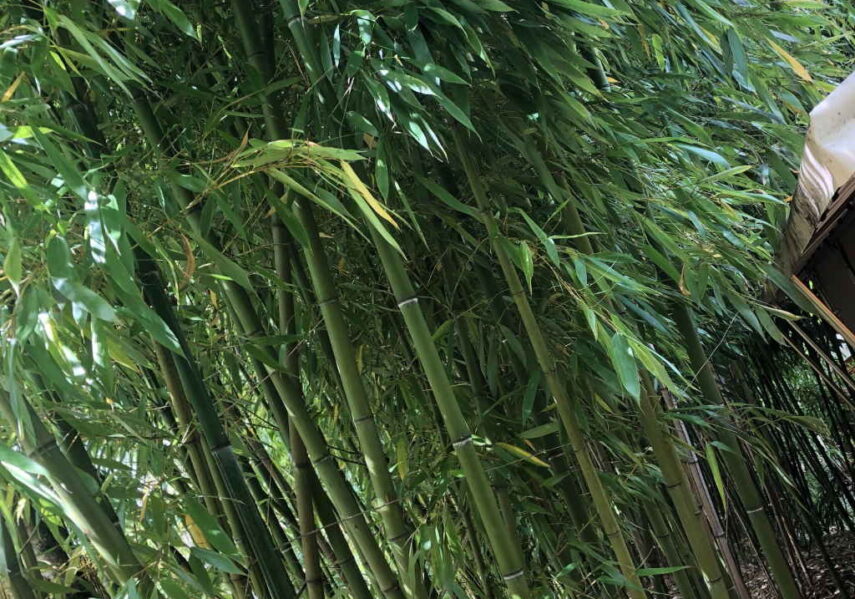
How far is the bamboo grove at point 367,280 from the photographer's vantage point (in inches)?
55.0

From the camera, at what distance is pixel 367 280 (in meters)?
2.19

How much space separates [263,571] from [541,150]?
40.0 inches

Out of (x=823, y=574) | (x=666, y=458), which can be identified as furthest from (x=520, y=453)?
(x=823, y=574)

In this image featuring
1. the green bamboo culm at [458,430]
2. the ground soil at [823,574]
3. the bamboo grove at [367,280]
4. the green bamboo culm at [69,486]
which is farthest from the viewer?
the ground soil at [823,574]


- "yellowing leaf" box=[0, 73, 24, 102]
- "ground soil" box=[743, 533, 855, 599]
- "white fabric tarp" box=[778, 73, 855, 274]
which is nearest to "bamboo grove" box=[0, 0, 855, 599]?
"yellowing leaf" box=[0, 73, 24, 102]

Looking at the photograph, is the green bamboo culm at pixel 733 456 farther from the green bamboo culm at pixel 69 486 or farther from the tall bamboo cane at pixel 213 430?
the green bamboo culm at pixel 69 486

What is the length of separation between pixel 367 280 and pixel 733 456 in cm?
102

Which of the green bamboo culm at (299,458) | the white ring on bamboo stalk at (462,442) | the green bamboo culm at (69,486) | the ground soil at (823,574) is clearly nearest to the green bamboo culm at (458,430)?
the white ring on bamboo stalk at (462,442)

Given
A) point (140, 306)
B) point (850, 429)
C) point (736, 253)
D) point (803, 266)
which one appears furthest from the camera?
point (850, 429)

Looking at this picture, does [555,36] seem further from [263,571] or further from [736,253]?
[263,571]

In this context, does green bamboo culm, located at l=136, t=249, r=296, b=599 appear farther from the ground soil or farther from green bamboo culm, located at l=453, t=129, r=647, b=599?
the ground soil

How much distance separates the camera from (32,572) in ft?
5.17

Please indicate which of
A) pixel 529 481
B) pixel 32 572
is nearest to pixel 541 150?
pixel 529 481

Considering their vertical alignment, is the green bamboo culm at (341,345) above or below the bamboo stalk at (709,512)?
above
